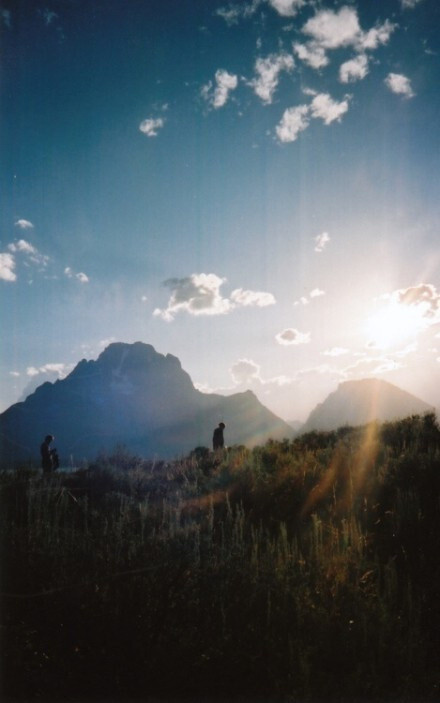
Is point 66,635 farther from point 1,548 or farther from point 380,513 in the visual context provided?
point 380,513

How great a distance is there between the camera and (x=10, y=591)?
3.67m

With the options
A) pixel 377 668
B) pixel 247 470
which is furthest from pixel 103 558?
pixel 247 470

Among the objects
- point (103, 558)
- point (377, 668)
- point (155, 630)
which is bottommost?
point (377, 668)

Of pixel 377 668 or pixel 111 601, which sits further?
pixel 111 601

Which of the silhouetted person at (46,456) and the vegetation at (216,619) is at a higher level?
the silhouetted person at (46,456)

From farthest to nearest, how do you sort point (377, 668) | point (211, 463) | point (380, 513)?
point (211, 463)
point (380, 513)
point (377, 668)

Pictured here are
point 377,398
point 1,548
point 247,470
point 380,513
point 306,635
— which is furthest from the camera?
point 377,398

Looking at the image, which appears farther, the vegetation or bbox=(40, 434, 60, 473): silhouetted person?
bbox=(40, 434, 60, 473): silhouetted person

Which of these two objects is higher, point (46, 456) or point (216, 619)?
point (46, 456)

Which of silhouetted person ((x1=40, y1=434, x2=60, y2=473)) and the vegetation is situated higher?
silhouetted person ((x1=40, y1=434, x2=60, y2=473))

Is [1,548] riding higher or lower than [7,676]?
higher

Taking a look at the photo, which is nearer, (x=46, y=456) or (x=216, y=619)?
(x=216, y=619)

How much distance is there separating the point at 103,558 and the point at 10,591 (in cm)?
84

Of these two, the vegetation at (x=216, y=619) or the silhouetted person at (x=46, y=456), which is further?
the silhouetted person at (x=46, y=456)
